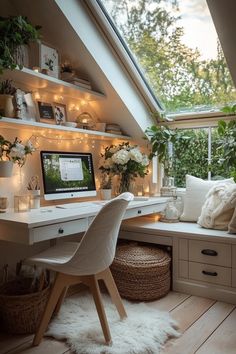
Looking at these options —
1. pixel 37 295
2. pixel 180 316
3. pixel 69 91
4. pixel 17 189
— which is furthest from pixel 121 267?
pixel 69 91

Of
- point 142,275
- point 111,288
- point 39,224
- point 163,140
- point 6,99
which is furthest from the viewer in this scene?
point 163,140

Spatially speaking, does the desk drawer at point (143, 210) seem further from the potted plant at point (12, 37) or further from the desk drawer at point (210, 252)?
the potted plant at point (12, 37)

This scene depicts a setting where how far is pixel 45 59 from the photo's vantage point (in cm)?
250

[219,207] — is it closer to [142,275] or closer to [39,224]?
[142,275]

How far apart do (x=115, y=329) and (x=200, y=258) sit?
95 cm

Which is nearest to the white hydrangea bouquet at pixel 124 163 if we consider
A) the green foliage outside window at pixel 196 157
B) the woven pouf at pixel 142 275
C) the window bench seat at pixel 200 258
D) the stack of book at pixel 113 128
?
the stack of book at pixel 113 128

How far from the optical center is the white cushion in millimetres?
3061

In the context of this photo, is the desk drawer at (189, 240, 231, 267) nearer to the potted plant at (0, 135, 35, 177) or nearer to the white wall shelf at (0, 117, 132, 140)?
the white wall shelf at (0, 117, 132, 140)

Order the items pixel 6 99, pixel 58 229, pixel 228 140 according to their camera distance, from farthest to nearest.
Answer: pixel 228 140
pixel 6 99
pixel 58 229

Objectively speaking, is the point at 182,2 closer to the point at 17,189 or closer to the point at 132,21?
the point at 132,21

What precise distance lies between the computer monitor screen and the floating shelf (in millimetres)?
515

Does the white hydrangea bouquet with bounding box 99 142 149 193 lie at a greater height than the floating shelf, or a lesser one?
lesser

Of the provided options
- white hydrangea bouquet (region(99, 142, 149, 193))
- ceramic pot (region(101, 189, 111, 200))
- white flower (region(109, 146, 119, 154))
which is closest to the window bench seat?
ceramic pot (region(101, 189, 111, 200))

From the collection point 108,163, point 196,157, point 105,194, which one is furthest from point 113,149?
point 196,157
